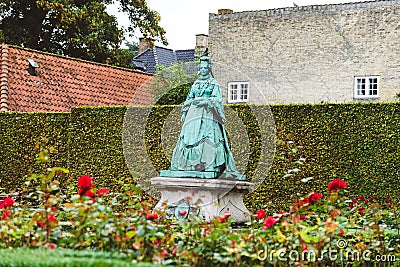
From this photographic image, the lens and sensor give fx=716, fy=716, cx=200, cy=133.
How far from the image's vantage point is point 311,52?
77.5ft

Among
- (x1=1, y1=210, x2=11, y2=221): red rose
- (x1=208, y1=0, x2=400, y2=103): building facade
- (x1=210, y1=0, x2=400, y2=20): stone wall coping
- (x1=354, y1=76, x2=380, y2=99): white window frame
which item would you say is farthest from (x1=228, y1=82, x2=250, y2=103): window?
(x1=1, y1=210, x2=11, y2=221): red rose

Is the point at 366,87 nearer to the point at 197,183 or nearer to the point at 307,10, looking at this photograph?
the point at 307,10

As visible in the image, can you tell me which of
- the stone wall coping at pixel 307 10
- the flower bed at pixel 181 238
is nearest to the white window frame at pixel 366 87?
the stone wall coping at pixel 307 10

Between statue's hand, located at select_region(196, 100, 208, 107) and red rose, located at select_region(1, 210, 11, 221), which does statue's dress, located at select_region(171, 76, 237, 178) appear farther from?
red rose, located at select_region(1, 210, 11, 221)

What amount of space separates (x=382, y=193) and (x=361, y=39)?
11.3 metres

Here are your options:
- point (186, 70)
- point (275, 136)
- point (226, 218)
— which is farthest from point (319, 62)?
point (226, 218)

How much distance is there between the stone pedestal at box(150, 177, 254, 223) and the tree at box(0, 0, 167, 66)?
42.4ft

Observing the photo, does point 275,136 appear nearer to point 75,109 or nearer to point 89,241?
point 75,109

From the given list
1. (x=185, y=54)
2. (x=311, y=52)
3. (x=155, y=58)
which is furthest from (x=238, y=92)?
(x=185, y=54)

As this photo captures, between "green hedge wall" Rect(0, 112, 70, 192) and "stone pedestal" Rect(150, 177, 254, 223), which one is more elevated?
"green hedge wall" Rect(0, 112, 70, 192)

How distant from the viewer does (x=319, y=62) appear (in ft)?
77.0

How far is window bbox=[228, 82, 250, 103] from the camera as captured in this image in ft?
77.0

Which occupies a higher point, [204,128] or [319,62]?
[319,62]

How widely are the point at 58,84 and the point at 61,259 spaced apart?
1446 cm
